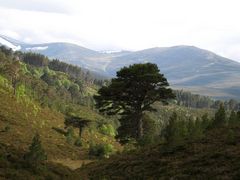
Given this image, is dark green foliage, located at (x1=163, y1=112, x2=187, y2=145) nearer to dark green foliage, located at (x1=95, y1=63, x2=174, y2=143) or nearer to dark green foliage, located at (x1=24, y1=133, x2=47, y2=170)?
dark green foliage, located at (x1=95, y1=63, x2=174, y2=143)

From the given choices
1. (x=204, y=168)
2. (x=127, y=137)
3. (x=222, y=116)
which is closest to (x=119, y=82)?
(x=127, y=137)

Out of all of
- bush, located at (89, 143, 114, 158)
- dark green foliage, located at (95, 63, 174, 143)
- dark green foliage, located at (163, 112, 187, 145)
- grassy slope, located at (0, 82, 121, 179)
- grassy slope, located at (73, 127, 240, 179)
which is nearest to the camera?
grassy slope, located at (73, 127, 240, 179)

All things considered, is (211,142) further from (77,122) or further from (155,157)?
(77,122)

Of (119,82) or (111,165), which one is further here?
(119,82)

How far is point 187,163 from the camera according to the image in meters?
23.5

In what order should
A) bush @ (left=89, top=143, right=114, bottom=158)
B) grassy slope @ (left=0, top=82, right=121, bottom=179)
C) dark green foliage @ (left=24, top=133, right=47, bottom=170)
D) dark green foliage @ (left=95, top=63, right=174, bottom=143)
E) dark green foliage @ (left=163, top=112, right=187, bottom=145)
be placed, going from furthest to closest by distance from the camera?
bush @ (left=89, top=143, right=114, bottom=158) → grassy slope @ (left=0, top=82, right=121, bottom=179) → dark green foliage @ (left=95, top=63, right=174, bottom=143) → dark green foliage @ (left=163, top=112, right=187, bottom=145) → dark green foliage @ (left=24, top=133, right=47, bottom=170)

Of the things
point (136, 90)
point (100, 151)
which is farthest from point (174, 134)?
point (100, 151)

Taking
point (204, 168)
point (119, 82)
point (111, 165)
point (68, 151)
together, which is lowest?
point (68, 151)

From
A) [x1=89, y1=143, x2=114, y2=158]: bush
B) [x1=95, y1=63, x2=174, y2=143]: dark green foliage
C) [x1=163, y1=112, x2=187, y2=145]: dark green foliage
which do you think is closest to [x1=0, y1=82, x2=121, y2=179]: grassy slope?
[x1=89, y1=143, x2=114, y2=158]: bush

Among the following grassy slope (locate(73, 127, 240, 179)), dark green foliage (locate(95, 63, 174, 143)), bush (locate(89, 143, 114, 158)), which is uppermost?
dark green foliage (locate(95, 63, 174, 143))

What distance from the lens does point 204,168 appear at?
69.9 feet

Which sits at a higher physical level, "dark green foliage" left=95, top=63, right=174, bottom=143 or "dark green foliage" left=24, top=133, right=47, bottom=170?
"dark green foliage" left=95, top=63, right=174, bottom=143

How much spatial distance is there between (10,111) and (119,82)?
39.2 meters

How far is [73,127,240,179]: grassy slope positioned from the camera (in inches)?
806
